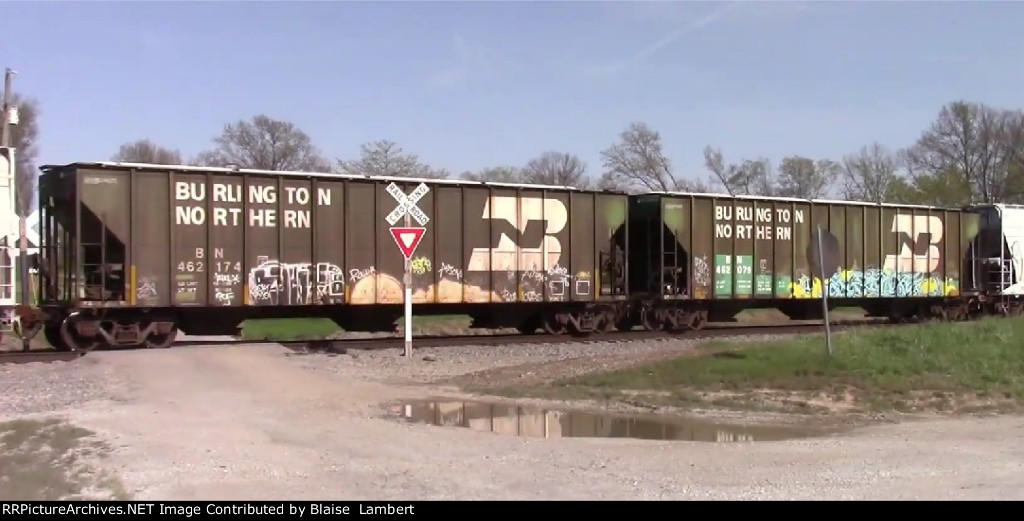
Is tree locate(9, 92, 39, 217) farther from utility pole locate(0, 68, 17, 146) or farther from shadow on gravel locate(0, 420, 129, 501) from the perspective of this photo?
shadow on gravel locate(0, 420, 129, 501)

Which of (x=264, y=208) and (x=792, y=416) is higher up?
(x=264, y=208)

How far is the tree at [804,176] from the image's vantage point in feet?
251

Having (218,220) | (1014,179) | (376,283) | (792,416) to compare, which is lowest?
(792,416)

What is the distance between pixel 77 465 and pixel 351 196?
1245 cm

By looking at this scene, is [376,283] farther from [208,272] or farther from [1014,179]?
[1014,179]

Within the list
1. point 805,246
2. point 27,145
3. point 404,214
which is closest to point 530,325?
point 404,214

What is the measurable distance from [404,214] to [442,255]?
2.19 m

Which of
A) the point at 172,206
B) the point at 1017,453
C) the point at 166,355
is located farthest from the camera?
the point at 172,206

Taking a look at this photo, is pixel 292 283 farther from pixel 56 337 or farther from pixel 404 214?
pixel 56 337

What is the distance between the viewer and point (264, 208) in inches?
733

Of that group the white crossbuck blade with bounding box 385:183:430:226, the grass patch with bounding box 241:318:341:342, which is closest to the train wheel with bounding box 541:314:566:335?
the white crossbuck blade with bounding box 385:183:430:226

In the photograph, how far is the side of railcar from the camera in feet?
76.4

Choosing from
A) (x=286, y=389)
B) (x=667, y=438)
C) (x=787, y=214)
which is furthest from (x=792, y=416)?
(x=787, y=214)

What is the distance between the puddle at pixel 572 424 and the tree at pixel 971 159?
6342 centimetres
